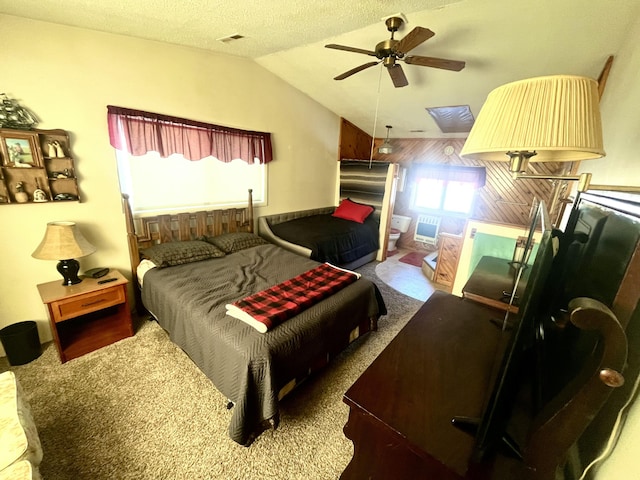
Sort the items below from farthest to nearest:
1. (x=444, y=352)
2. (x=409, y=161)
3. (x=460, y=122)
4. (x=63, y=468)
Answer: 1. (x=409, y=161)
2. (x=460, y=122)
3. (x=63, y=468)
4. (x=444, y=352)

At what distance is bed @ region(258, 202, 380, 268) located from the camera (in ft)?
11.1

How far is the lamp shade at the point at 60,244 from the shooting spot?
1894 millimetres

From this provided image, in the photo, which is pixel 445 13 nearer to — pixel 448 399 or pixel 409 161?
pixel 448 399

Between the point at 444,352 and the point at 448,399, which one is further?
the point at 444,352

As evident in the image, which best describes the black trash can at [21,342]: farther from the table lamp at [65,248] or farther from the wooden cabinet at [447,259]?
the wooden cabinet at [447,259]

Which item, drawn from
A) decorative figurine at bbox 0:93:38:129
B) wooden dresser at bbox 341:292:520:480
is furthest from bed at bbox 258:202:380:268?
decorative figurine at bbox 0:93:38:129

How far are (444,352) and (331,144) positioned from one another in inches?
166

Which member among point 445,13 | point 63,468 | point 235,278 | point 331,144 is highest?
point 445,13

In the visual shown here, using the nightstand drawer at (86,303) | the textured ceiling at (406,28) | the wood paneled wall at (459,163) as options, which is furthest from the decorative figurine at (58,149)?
the wood paneled wall at (459,163)

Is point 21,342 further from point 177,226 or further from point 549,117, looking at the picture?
point 549,117

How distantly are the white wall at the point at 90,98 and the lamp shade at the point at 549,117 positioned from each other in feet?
9.57

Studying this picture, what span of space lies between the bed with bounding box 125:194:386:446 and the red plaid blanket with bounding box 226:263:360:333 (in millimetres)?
51

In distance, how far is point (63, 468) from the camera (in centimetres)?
133

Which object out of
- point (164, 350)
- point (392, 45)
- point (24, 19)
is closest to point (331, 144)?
point (392, 45)
